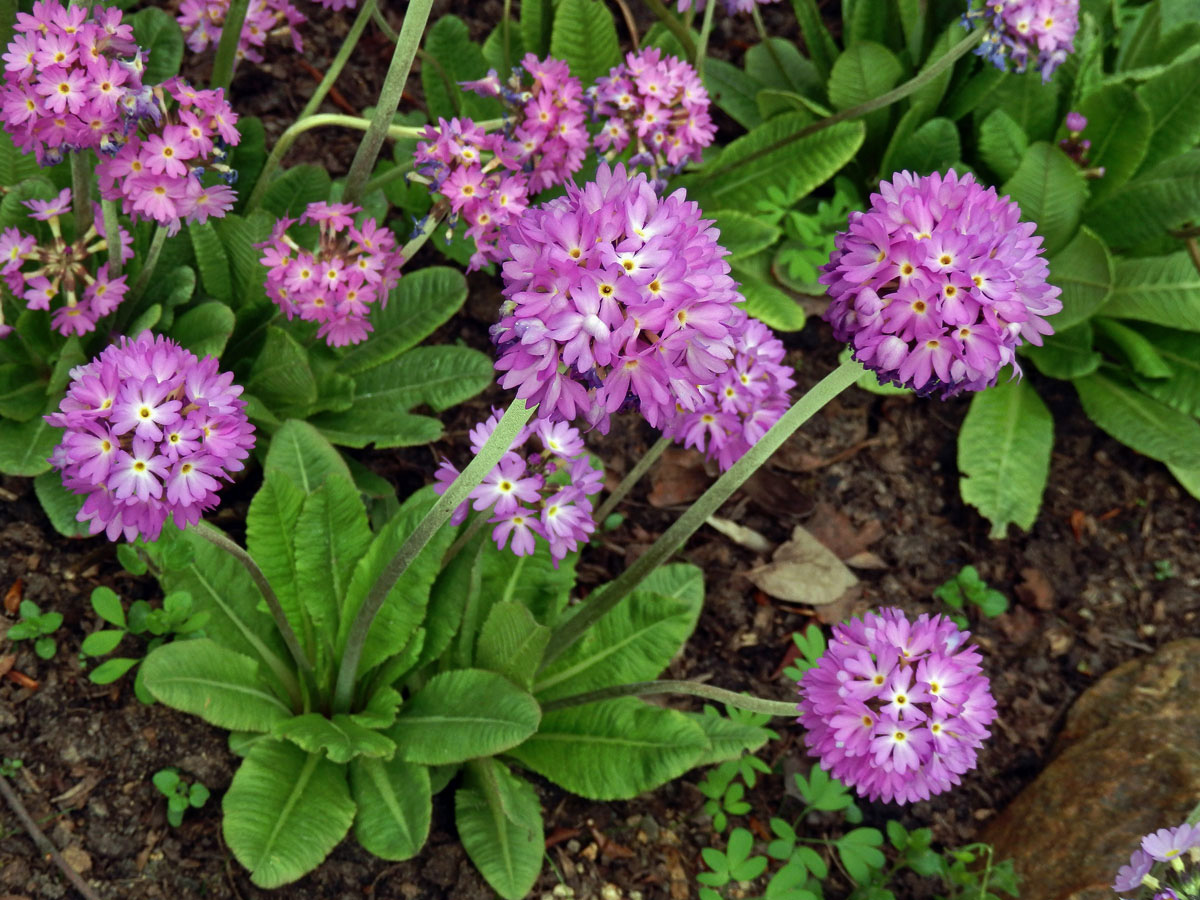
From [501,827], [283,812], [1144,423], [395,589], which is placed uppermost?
[395,589]

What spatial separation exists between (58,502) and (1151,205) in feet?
14.4

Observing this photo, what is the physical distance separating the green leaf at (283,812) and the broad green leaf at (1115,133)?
4065 mm

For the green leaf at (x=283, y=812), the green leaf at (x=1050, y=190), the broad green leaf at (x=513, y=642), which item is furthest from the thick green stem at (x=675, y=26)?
the green leaf at (x=283, y=812)

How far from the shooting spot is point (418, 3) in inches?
113

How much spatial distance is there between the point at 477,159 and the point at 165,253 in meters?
1.24

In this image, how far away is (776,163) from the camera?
4688mm

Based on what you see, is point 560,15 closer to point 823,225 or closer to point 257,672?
point 823,225

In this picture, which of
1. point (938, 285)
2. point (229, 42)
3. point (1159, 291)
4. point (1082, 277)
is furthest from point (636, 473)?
point (1159, 291)

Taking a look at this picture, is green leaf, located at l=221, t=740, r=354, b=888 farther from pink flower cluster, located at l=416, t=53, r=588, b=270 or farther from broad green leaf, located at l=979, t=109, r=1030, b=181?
broad green leaf, located at l=979, t=109, r=1030, b=181

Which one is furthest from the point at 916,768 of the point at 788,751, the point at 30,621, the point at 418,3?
the point at 30,621

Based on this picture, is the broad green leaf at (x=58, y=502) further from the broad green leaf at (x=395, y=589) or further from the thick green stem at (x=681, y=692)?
the thick green stem at (x=681, y=692)

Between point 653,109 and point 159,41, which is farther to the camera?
point 159,41

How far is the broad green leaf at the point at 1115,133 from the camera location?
4762mm

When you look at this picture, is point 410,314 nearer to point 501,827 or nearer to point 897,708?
point 501,827
